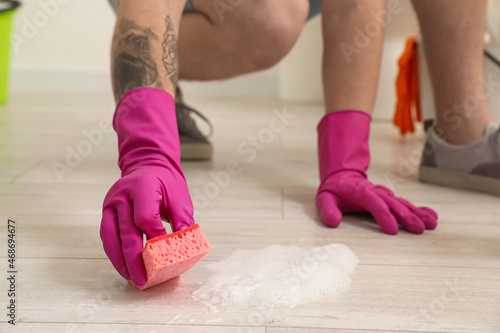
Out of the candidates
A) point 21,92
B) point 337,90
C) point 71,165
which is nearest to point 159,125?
point 337,90

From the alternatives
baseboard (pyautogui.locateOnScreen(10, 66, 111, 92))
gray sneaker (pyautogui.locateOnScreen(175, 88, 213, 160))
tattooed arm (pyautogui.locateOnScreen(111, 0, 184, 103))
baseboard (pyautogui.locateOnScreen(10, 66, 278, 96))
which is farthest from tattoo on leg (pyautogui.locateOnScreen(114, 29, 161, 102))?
baseboard (pyautogui.locateOnScreen(10, 66, 111, 92))

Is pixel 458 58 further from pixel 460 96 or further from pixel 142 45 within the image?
pixel 142 45

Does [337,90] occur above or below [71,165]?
above

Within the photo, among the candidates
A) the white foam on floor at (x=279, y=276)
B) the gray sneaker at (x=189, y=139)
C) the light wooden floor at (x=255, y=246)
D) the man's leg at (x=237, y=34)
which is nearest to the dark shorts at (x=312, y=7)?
the man's leg at (x=237, y=34)

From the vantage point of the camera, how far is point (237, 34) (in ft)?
4.10

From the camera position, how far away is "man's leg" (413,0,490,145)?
115 cm

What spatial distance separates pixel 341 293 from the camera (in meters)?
0.65

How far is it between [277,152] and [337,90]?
0.52 meters

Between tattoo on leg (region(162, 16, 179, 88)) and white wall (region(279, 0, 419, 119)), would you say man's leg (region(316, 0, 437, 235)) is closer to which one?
tattoo on leg (region(162, 16, 179, 88))

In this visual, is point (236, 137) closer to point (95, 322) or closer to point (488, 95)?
point (488, 95)

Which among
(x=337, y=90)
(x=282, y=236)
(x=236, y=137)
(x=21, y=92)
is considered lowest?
(x=21, y=92)

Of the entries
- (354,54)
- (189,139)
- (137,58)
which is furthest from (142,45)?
(189,139)

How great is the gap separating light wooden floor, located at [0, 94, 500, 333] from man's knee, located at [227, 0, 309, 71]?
27 cm

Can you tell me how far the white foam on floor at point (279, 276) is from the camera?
0.63 meters
